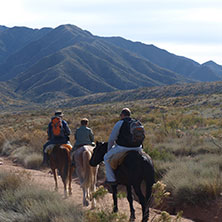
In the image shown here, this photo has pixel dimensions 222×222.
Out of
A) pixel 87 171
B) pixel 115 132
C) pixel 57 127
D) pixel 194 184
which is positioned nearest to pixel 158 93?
pixel 57 127

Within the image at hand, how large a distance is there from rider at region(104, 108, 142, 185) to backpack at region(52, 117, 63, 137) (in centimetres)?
298

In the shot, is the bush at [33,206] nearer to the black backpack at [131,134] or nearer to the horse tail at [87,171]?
the horse tail at [87,171]

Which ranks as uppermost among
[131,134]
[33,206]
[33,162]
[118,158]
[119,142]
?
[131,134]

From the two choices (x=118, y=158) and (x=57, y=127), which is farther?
(x=57, y=127)

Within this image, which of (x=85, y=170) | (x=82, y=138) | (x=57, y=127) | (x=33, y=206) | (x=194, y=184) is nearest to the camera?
(x=33, y=206)

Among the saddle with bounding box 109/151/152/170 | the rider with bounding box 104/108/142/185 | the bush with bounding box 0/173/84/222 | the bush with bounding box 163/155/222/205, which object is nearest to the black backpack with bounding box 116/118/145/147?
the rider with bounding box 104/108/142/185

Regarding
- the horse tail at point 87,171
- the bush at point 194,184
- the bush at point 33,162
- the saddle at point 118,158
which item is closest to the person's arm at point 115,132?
the saddle at point 118,158

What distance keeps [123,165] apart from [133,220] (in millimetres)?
1236

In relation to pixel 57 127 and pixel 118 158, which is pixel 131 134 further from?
pixel 57 127

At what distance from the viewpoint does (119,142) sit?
6.61 metres

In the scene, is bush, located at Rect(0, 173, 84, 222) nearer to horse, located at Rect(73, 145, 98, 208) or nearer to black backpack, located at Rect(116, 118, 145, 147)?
horse, located at Rect(73, 145, 98, 208)

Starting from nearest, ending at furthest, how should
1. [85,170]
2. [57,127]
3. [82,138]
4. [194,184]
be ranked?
[85,170] < [194,184] < [82,138] < [57,127]

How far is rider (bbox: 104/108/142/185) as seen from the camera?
6.49 meters

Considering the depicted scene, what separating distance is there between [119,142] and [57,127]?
332 cm
